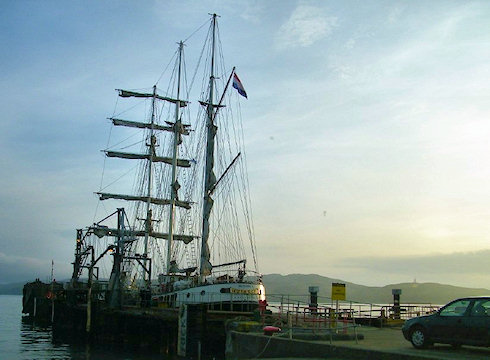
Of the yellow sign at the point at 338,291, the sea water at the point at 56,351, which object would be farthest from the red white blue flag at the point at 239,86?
the yellow sign at the point at 338,291

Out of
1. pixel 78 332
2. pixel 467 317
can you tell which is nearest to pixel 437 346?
pixel 467 317

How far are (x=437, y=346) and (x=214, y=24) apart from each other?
4171 cm

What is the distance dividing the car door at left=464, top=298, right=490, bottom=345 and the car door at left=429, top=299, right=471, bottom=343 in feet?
0.40

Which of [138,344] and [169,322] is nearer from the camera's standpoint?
[169,322]

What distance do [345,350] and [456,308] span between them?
12.9ft

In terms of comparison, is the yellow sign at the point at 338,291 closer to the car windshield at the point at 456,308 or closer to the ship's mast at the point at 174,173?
the car windshield at the point at 456,308

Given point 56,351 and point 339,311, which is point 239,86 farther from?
point 56,351

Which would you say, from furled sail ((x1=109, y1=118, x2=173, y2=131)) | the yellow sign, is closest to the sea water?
the yellow sign

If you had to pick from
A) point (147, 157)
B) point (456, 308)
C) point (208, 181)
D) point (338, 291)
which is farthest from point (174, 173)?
point (456, 308)

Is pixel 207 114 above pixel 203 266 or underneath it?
above

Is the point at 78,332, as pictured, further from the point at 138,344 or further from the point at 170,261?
the point at 138,344

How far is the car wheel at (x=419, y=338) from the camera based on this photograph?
1836cm

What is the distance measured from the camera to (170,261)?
5953cm

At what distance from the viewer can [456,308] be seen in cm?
1803
